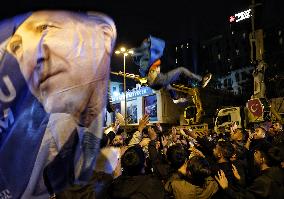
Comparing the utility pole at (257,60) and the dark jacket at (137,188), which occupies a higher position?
the utility pole at (257,60)

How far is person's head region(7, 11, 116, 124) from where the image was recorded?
4.12m

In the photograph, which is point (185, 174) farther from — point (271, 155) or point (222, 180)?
point (271, 155)

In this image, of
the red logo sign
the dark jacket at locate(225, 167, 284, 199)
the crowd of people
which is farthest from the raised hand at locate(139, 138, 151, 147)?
the red logo sign

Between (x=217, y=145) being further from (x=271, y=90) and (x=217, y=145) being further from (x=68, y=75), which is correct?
(x=271, y=90)

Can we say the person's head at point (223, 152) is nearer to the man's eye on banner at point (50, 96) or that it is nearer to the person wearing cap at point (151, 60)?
the person wearing cap at point (151, 60)

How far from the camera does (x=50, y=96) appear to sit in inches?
169

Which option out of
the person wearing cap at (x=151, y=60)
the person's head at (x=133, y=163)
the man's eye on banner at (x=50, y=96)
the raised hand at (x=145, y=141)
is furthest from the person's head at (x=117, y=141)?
the person's head at (x=133, y=163)

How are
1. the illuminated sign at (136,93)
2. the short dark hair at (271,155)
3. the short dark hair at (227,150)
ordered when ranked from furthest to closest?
the illuminated sign at (136,93)
the short dark hair at (227,150)
the short dark hair at (271,155)

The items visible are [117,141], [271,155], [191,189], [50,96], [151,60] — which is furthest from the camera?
[117,141]

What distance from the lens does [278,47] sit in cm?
5338

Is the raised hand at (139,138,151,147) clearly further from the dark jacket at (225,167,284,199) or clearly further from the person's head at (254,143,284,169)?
the dark jacket at (225,167,284,199)

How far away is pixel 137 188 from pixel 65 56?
6.50 feet

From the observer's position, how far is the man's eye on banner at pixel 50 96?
405 cm

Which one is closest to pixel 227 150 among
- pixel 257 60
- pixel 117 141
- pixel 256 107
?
pixel 117 141
